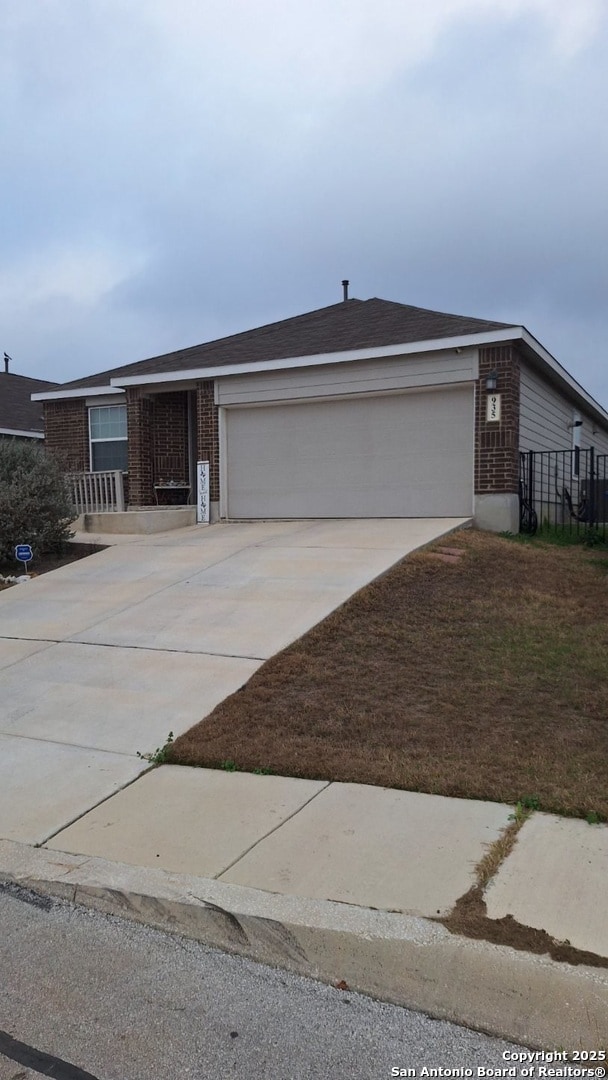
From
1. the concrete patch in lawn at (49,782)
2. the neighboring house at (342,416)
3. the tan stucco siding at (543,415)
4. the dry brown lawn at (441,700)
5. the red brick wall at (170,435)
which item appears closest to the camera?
the concrete patch in lawn at (49,782)

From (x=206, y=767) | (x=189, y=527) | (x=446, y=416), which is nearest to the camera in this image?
(x=206, y=767)

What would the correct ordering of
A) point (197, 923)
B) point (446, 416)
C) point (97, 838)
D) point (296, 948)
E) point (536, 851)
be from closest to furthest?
1. point (296, 948)
2. point (197, 923)
3. point (536, 851)
4. point (97, 838)
5. point (446, 416)

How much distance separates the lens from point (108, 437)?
17.3 m

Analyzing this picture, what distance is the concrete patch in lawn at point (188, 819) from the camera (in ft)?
14.2

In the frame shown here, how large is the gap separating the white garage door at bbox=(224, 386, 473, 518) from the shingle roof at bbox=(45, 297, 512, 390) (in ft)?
→ 3.09

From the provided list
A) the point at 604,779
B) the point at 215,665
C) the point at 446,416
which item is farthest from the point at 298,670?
the point at 446,416

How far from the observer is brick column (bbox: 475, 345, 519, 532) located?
1244 cm

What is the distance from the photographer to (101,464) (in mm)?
17469

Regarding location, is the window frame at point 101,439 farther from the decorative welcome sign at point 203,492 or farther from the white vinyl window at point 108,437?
the decorative welcome sign at point 203,492

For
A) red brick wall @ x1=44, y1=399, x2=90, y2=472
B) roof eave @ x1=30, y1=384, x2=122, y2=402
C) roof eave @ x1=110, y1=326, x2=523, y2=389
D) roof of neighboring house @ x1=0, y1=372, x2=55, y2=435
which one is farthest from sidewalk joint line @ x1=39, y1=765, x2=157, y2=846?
roof of neighboring house @ x1=0, y1=372, x2=55, y2=435

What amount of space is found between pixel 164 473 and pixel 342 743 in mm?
11865

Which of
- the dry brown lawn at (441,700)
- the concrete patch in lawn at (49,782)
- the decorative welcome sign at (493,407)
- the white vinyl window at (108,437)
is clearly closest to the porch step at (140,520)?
the white vinyl window at (108,437)

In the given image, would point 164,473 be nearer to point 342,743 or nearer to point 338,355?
point 338,355

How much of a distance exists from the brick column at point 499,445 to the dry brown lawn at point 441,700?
11.1 feet
